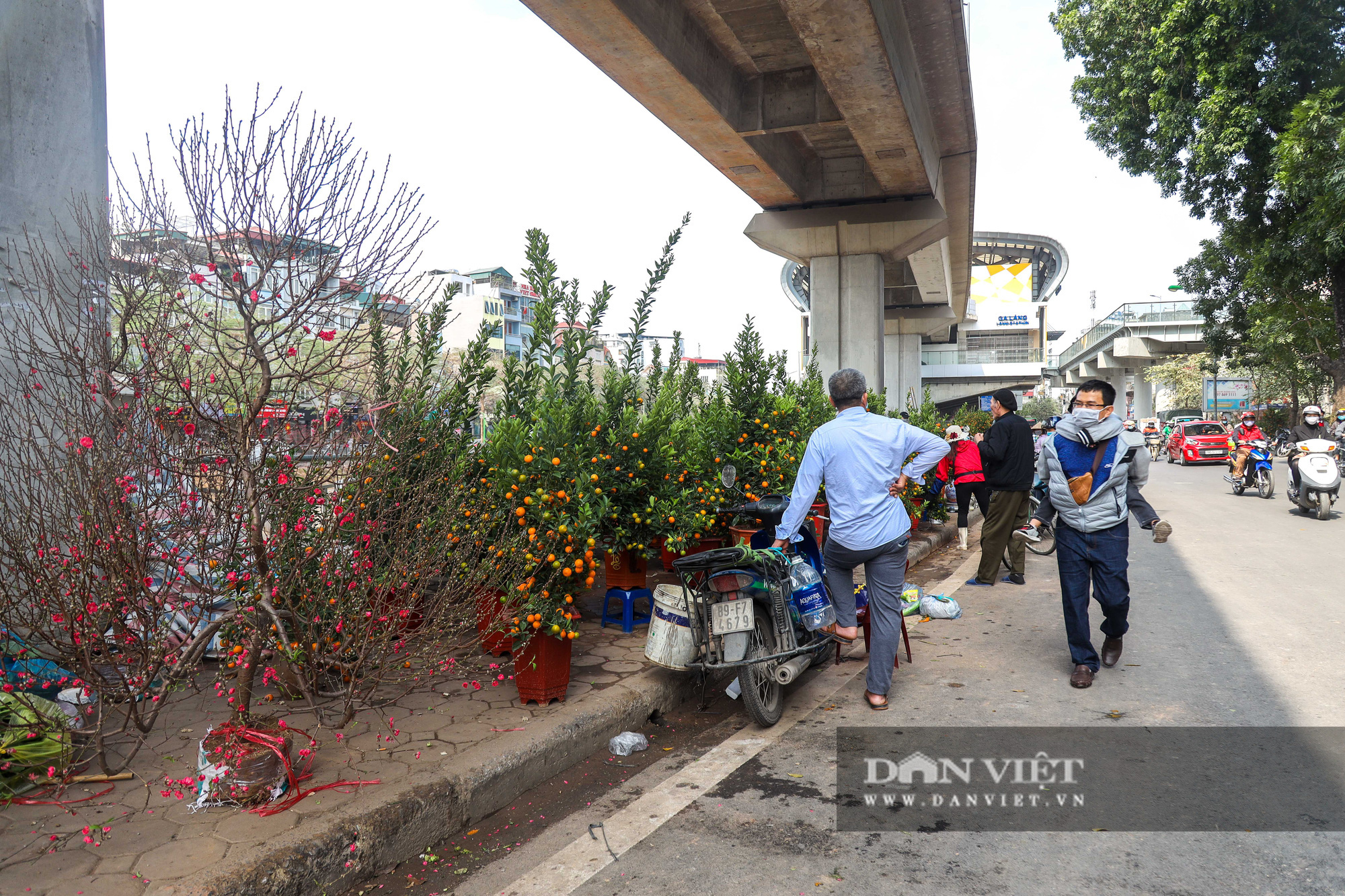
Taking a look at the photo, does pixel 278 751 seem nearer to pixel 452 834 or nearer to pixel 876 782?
pixel 452 834

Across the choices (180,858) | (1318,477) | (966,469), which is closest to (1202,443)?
(1318,477)

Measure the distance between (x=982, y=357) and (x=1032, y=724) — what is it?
7678cm

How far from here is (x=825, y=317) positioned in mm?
20141

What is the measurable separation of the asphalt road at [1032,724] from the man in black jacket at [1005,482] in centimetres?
36

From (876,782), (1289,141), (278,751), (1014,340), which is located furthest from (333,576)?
(1014,340)

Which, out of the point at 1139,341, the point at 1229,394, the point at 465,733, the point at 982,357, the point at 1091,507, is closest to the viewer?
the point at 465,733

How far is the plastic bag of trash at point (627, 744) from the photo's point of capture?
4070 mm

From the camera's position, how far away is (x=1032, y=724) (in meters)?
4.10

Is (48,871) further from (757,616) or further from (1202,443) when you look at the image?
(1202,443)

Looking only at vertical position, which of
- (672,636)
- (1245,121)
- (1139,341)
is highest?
(1245,121)

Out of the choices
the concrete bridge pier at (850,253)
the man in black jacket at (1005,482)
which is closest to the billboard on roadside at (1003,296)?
the concrete bridge pier at (850,253)

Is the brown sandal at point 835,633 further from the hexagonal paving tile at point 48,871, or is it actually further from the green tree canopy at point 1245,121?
the green tree canopy at point 1245,121

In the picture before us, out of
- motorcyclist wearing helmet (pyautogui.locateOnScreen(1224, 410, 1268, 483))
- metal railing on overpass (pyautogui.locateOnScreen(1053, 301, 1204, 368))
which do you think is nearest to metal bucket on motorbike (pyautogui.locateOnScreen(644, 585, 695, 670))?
motorcyclist wearing helmet (pyautogui.locateOnScreen(1224, 410, 1268, 483))

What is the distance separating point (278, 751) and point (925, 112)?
14.1 m
